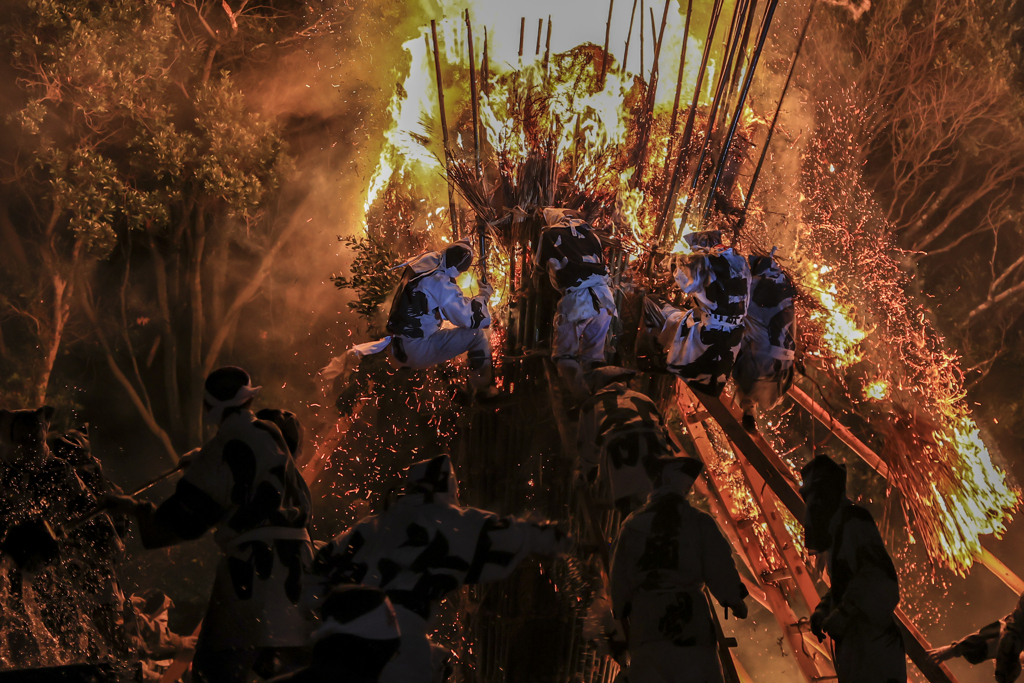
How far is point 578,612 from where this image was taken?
283 cm

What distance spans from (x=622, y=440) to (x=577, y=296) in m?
0.69

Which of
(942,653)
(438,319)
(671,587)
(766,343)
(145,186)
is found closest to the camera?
(671,587)

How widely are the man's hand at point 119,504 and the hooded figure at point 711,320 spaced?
2216mm

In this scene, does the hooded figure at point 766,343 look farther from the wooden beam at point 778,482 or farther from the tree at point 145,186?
the tree at point 145,186

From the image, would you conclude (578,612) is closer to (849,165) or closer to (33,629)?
(33,629)

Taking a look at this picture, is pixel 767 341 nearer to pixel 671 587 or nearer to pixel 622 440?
pixel 622 440

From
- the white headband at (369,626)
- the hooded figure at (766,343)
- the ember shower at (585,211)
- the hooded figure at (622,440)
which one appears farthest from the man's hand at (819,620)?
the white headband at (369,626)

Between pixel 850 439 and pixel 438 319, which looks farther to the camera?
pixel 850 439

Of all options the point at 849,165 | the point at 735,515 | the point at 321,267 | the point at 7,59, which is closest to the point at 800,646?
the point at 735,515

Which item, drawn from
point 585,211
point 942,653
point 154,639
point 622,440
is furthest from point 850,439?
point 154,639

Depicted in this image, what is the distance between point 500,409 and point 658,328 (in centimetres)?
85

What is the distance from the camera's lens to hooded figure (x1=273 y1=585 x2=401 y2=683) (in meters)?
1.91

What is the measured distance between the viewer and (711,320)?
289cm

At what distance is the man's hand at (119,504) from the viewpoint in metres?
2.39
